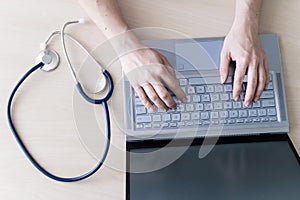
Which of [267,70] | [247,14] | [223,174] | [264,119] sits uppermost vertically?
[247,14]

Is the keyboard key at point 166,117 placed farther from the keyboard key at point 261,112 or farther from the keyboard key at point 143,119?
the keyboard key at point 261,112

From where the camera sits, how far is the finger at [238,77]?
69 cm

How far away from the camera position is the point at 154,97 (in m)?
0.70

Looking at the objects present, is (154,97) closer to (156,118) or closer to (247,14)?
(156,118)

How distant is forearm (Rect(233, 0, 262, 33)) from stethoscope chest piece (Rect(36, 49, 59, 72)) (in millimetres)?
389

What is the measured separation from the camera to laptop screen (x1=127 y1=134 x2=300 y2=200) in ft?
2.04

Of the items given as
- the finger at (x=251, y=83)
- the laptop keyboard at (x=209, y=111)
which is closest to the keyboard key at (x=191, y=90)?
the laptop keyboard at (x=209, y=111)

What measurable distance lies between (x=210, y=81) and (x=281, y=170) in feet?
0.70

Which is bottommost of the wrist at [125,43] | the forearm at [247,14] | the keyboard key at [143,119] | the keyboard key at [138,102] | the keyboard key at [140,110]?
the keyboard key at [143,119]

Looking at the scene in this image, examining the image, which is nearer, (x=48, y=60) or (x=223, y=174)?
(x=223, y=174)

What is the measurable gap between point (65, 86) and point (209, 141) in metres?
0.31

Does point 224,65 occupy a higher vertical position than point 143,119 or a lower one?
higher

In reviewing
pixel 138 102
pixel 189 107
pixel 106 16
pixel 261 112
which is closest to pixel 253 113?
pixel 261 112

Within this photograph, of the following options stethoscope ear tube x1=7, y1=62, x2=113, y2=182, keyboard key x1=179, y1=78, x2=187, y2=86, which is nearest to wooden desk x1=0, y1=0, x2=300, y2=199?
stethoscope ear tube x1=7, y1=62, x2=113, y2=182
